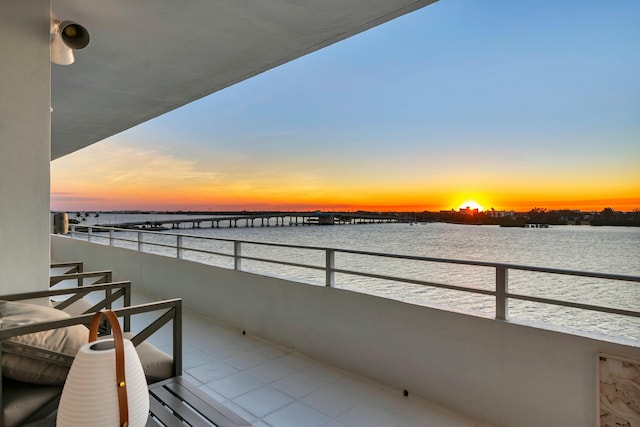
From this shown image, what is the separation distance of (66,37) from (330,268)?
2421mm

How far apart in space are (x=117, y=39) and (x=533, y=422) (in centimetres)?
367

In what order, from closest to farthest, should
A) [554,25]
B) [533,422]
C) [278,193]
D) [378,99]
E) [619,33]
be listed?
[533,422] → [619,33] → [554,25] → [378,99] → [278,193]

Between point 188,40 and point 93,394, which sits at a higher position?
point 188,40

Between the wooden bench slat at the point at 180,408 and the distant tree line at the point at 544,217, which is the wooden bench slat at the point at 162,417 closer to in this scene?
the wooden bench slat at the point at 180,408

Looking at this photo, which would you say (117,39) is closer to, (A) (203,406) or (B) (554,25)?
(A) (203,406)

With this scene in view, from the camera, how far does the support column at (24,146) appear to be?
2072mm

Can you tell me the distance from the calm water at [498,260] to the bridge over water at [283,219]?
3.73 feet

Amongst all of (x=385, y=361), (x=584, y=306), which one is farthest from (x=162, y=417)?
(x=584, y=306)

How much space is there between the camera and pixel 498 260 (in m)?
19.7

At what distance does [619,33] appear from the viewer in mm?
4113

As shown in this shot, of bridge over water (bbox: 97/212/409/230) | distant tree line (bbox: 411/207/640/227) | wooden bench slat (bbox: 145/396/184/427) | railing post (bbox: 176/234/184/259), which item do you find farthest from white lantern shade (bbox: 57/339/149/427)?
bridge over water (bbox: 97/212/409/230)

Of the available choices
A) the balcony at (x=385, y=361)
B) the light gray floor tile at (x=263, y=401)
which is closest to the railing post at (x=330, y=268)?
the balcony at (x=385, y=361)

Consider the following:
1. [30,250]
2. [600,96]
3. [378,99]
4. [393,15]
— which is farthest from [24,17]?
[600,96]

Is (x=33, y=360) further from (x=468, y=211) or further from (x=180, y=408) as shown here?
(x=468, y=211)
